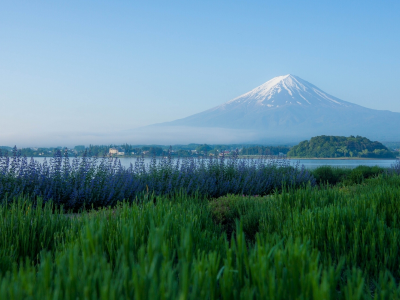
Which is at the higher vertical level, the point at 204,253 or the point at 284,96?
the point at 284,96

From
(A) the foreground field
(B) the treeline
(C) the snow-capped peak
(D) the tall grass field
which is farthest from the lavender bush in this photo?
(C) the snow-capped peak

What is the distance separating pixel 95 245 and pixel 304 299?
1028mm

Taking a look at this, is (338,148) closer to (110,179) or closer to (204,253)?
(110,179)

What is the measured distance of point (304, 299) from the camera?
1.28 metres

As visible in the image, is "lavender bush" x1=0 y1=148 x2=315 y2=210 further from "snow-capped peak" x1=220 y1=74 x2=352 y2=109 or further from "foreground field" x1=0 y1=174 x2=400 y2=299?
"snow-capped peak" x1=220 y1=74 x2=352 y2=109

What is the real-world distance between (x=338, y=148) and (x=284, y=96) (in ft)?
235

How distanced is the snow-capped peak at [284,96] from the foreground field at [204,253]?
8396 cm

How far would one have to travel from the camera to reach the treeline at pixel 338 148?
2722 centimetres

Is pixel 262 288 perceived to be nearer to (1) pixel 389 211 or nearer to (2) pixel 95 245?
(2) pixel 95 245

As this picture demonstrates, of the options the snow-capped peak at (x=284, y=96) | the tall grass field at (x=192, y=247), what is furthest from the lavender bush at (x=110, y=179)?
the snow-capped peak at (x=284, y=96)

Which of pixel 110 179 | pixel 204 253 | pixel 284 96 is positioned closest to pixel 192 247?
pixel 204 253

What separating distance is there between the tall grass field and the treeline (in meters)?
22.5

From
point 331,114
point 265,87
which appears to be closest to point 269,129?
point 265,87

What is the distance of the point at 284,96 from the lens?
95938 millimetres
